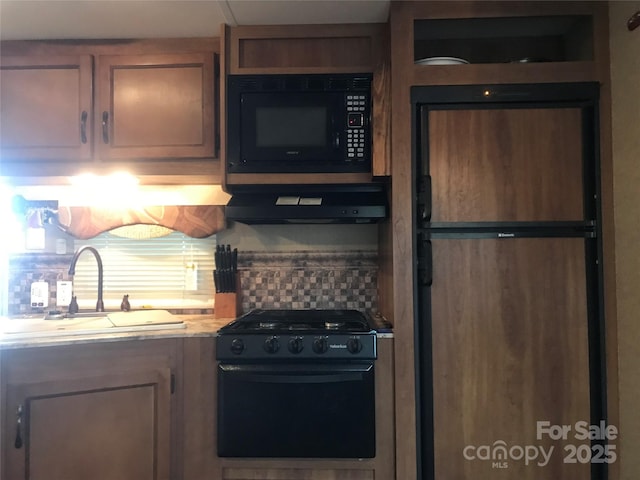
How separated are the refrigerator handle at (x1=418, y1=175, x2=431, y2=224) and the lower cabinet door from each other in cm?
114

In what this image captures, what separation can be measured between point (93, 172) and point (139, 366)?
0.87 meters

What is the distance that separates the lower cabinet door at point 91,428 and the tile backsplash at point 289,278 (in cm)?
65

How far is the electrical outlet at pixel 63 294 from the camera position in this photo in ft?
7.18

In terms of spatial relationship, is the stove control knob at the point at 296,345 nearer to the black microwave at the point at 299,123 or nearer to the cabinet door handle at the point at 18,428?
the black microwave at the point at 299,123

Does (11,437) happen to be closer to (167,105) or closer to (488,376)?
(167,105)

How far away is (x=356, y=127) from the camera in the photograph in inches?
71.6

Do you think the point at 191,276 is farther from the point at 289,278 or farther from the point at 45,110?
the point at 45,110

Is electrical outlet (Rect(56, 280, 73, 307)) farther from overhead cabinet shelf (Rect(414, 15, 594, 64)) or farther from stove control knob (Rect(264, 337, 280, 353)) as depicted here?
overhead cabinet shelf (Rect(414, 15, 594, 64))

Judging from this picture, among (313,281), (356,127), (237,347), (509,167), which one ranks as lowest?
(237,347)

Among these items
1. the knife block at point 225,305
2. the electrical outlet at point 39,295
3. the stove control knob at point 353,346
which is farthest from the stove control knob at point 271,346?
the electrical outlet at point 39,295

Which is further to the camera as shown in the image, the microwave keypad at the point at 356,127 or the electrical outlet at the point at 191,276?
the electrical outlet at the point at 191,276

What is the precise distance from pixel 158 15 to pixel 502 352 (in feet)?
6.20

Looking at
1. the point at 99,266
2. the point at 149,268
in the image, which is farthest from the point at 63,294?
the point at 149,268

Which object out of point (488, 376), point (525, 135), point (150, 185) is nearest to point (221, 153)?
point (150, 185)
